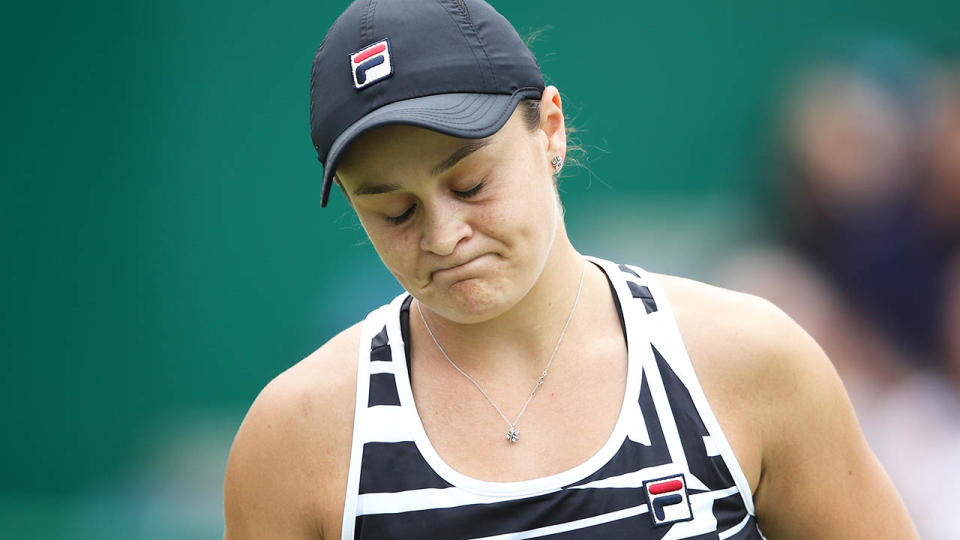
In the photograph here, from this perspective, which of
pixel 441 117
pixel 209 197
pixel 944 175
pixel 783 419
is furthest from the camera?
pixel 209 197

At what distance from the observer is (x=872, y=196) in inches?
130

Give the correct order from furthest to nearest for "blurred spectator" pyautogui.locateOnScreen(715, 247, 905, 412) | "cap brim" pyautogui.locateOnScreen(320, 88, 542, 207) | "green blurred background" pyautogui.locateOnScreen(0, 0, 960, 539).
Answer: "green blurred background" pyautogui.locateOnScreen(0, 0, 960, 539)
"blurred spectator" pyautogui.locateOnScreen(715, 247, 905, 412)
"cap brim" pyautogui.locateOnScreen(320, 88, 542, 207)

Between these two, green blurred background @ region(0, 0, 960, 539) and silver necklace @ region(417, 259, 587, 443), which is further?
green blurred background @ region(0, 0, 960, 539)

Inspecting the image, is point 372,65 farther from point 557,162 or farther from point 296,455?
point 296,455

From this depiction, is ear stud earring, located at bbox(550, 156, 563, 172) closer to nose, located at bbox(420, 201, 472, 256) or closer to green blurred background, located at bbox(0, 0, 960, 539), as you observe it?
nose, located at bbox(420, 201, 472, 256)

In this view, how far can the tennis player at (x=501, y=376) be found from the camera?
4.92 ft

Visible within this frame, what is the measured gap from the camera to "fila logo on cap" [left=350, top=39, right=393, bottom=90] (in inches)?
58.3

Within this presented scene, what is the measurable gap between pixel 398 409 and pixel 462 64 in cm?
54

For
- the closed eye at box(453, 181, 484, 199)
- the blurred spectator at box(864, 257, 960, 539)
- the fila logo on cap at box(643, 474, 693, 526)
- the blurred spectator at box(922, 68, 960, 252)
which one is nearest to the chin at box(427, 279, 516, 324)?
the closed eye at box(453, 181, 484, 199)

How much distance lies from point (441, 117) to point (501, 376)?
0.49m

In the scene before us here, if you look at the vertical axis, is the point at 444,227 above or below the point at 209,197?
below

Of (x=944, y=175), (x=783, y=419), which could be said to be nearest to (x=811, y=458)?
(x=783, y=419)

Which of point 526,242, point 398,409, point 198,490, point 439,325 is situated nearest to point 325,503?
point 398,409

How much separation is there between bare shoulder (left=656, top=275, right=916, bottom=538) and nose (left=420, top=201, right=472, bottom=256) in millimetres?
424
